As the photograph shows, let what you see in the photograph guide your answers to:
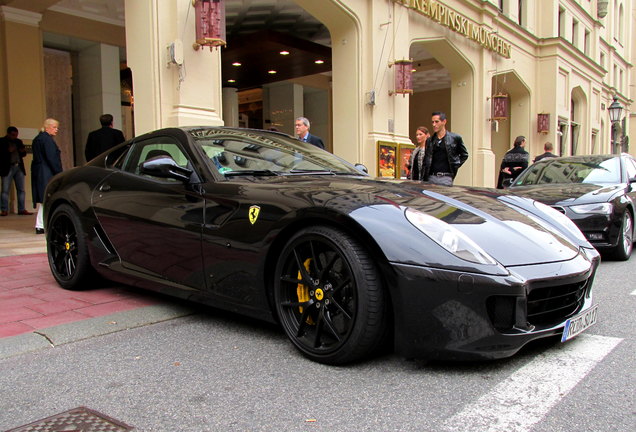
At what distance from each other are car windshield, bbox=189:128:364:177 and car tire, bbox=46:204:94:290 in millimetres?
1340

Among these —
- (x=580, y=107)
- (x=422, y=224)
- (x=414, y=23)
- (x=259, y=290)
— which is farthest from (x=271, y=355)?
(x=580, y=107)

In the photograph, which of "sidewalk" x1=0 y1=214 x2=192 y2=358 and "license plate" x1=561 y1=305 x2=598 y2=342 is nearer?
"license plate" x1=561 y1=305 x2=598 y2=342

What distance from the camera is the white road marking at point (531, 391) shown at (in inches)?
78.4

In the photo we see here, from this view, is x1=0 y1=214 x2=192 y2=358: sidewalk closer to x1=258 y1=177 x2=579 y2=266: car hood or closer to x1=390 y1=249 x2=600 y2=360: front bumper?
x1=258 y1=177 x2=579 y2=266: car hood

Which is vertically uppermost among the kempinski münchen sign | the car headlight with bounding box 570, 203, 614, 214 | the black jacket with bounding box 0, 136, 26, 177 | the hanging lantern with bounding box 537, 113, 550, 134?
the kempinski münchen sign

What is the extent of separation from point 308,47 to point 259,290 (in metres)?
11.5

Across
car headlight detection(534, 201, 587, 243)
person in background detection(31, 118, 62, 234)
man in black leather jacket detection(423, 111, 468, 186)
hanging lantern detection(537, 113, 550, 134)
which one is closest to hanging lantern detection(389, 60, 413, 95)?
man in black leather jacket detection(423, 111, 468, 186)

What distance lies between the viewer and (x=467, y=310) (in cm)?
231

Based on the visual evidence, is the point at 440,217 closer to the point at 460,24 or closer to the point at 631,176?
the point at 631,176

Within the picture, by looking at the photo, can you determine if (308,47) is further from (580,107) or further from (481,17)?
(580,107)

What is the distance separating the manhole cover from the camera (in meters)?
2.01

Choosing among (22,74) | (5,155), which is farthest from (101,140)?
(22,74)

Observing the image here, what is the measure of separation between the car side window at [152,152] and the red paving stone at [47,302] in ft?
3.19

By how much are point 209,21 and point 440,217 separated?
575 cm
